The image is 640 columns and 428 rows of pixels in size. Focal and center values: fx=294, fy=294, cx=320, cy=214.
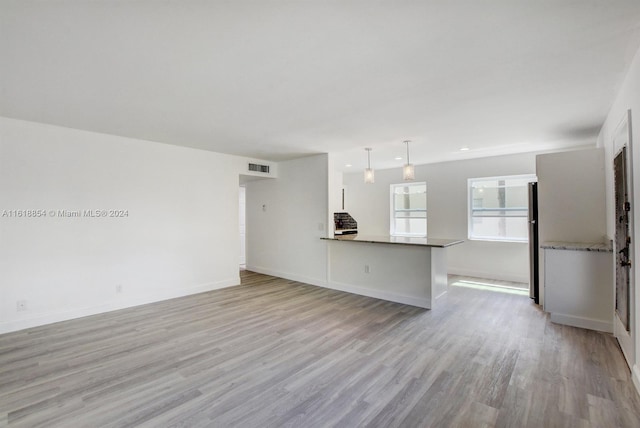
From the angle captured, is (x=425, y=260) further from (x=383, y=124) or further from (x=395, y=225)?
(x=395, y=225)

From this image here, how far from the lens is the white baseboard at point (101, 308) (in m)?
3.49

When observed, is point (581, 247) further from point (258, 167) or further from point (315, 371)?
point (258, 167)

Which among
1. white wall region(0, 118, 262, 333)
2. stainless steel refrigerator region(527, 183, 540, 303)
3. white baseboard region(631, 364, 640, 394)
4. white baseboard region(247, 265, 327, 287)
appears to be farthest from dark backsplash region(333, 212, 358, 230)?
white baseboard region(631, 364, 640, 394)

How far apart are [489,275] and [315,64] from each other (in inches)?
223

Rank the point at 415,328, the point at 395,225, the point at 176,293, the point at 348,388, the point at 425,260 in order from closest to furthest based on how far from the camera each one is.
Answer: the point at 348,388, the point at 415,328, the point at 425,260, the point at 176,293, the point at 395,225

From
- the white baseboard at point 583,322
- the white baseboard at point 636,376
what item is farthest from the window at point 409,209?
the white baseboard at point 636,376

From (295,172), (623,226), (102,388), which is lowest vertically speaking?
(102,388)

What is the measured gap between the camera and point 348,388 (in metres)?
2.30

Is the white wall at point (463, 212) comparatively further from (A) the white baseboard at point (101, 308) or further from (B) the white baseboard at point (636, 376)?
(A) the white baseboard at point (101, 308)

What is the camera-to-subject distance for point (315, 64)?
222 cm

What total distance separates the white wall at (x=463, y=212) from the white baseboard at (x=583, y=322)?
Result: 222cm

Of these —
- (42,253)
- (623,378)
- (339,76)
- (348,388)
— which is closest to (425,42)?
(339,76)

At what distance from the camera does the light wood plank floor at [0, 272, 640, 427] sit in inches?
78.7

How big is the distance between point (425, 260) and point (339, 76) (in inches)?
117
